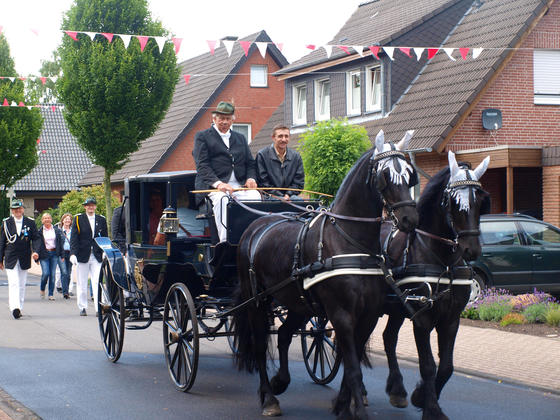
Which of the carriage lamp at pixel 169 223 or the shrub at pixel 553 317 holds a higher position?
the carriage lamp at pixel 169 223

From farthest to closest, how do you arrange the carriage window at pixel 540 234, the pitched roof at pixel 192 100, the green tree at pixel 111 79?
the pitched roof at pixel 192 100 < the green tree at pixel 111 79 < the carriage window at pixel 540 234

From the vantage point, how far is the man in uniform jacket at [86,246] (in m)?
14.5

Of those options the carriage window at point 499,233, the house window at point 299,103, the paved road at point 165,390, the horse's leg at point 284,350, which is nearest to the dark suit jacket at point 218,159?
the horse's leg at point 284,350

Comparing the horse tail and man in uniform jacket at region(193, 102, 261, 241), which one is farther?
man in uniform jacket at region(193, 102, 261, 241)

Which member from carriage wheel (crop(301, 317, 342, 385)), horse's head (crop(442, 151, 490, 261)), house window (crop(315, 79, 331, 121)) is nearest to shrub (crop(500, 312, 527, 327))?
carriage wheel (crop(301, 317, 342, 385))

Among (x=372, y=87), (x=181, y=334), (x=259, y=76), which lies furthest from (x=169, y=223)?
(x=259, y=76)

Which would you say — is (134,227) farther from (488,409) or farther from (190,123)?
(190,123)

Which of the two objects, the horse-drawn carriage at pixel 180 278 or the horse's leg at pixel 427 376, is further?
the horse-drawn carriage at pixel 180 278

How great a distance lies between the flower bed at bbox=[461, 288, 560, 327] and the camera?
38.9ft

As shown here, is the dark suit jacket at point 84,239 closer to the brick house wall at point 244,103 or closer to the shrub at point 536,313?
the shrub at point 536,313

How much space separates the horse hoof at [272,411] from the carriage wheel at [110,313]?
278 cm

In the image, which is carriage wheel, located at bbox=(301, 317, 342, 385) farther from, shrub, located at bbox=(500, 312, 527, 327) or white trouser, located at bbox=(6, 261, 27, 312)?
white trouser, located at bbox=(6, 261, 27, 312)

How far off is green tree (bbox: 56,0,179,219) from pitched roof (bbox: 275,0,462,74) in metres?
5.03

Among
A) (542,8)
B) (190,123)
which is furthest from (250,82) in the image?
(542,8)
